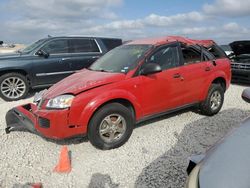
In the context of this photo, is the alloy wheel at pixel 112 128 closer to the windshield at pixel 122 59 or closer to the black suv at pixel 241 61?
the windshield at pixel 122 59

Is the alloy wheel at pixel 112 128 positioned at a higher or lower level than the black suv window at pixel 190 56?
lower

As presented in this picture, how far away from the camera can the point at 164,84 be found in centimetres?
505

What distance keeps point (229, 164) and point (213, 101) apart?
14.3ft

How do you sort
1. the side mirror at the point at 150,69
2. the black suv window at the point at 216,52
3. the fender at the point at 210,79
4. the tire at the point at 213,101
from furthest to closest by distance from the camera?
the black suv window at the point at 216,52, the tire at the point at 213,101, the fender at the point at 210,79, the side mirror at the point at 150,69

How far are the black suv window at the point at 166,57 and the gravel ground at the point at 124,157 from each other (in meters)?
1.18

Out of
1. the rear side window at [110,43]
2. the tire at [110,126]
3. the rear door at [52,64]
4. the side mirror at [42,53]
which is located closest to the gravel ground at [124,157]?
the tire at [110,126]

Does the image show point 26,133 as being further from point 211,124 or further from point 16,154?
point 211,124

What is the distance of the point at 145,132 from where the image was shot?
5.29 m

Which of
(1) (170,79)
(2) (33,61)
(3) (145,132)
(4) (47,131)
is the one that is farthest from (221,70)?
(2) (33,61)

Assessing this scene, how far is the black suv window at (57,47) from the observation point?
8.49 m

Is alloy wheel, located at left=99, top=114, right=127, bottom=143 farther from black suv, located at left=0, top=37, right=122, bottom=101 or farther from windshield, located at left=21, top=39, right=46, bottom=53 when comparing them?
windshield, located at left=21, top=39, right=46, bottom=53

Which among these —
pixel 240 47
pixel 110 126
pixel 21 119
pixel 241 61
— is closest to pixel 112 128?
pixel 110 126

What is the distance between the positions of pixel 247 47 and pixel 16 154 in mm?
8525

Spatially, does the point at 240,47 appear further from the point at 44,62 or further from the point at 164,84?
the point at 44,62
